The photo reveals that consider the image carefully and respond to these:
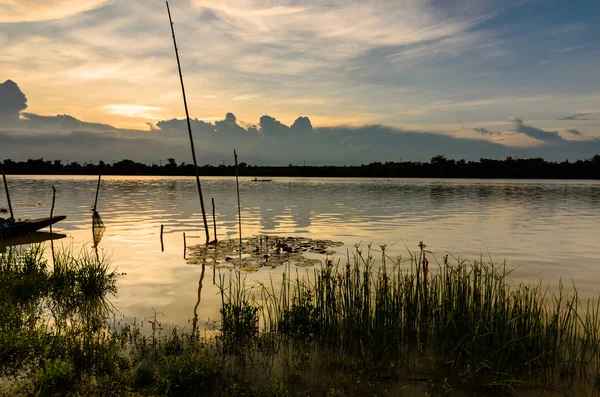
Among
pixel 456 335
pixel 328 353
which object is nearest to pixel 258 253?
pixel 328 353

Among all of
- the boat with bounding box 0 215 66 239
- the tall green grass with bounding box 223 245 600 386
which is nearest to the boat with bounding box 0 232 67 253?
the boat with bounding box 0 215 66 239

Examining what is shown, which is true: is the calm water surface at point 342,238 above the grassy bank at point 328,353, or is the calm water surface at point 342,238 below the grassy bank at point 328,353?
below

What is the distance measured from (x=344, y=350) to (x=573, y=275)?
1303 cm

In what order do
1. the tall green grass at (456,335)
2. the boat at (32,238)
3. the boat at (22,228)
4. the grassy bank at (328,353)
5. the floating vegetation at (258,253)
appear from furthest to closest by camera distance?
the boat at (32,238) < the boat at (22,228) < the floating vegetation at (258,253) < the tall green grass at (456,335) < the grassy bank at (328,353)

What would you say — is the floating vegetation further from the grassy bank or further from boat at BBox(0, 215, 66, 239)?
Result: boat at BBox(0, 215, 66, 239)

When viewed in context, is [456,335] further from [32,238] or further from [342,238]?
[32,238]

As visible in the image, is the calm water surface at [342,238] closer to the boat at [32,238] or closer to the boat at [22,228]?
the boat at [32,238]

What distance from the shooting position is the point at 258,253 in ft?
61.2

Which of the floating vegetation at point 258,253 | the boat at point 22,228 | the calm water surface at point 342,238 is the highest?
the boat at point 22,228

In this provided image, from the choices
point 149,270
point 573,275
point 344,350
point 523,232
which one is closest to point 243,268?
point 149,270

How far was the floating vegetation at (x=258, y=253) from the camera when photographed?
1659cm

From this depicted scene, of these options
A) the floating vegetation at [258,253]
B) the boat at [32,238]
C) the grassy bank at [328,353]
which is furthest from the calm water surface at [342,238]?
the grassy bank at [328,353]

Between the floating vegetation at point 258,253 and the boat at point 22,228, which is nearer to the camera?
the floating vegetation at point 258,253

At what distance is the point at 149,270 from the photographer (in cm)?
1667
